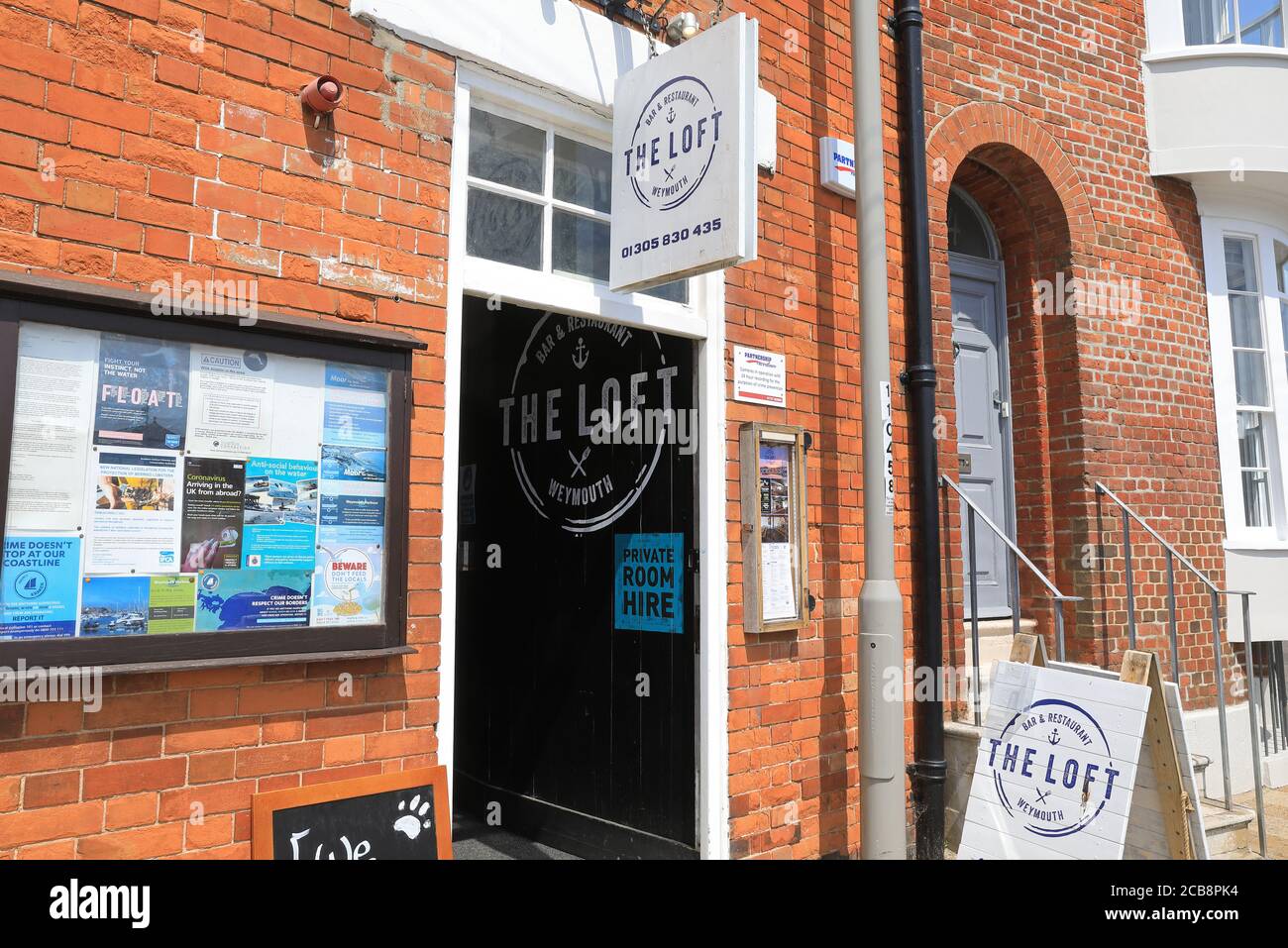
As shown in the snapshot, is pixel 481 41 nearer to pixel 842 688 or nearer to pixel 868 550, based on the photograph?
pixel 868 550

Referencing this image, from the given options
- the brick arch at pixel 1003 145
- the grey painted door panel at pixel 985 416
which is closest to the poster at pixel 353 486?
the brick arch at pixel 1003 145

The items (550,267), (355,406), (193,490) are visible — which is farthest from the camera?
(550,267)

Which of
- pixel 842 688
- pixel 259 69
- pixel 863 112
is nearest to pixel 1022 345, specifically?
pixel 863 112

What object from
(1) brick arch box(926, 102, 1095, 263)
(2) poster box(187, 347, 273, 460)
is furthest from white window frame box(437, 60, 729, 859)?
(1) brick arch box(926, 102, 1095, 263)

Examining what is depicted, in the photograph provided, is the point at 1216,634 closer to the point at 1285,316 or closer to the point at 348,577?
the point at 1285,316

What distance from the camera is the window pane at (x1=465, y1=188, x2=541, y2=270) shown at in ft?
12.2

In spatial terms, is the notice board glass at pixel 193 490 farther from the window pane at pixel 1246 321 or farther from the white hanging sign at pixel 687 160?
the window pane at pixel 1246 321

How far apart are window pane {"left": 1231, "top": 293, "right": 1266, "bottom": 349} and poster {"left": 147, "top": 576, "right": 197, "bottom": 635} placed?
7401 millimetres

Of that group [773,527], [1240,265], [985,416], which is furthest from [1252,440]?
[773,527]

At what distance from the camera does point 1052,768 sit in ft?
12.8

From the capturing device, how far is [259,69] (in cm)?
309

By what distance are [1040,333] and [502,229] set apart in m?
4.22

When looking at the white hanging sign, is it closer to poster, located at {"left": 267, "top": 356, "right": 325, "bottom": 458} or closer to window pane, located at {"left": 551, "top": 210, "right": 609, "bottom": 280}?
window pane, located at {"left": 551, "top": 210, "right": 609, "bottom": 280}

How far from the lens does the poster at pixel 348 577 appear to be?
3064 mm
